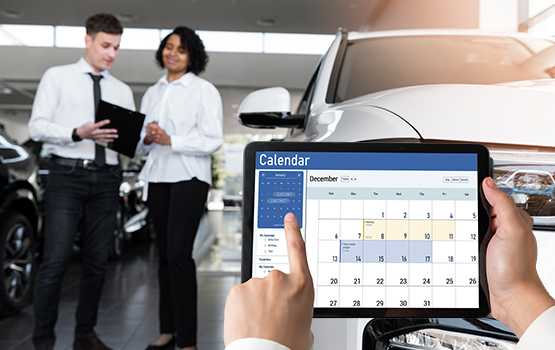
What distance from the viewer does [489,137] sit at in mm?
952

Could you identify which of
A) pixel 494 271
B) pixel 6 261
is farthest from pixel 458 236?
pixel 6 261

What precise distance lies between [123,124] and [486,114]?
179 centimetres

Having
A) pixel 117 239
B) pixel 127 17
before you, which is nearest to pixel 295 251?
pixel 117 239

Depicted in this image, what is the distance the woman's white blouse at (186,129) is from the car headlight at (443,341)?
1.48m

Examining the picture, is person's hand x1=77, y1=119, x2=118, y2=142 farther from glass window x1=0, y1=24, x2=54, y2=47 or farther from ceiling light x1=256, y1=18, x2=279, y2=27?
glass window x1=0, y1=24, x2=54, y2=47

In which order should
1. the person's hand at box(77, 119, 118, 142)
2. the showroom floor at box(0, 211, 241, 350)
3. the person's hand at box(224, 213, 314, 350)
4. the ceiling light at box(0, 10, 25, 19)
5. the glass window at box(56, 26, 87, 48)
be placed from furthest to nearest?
the glass window at box(56, 26, 87, 48), the ceiling light at box(0, 10, 25, 19), the showroom floor at box(0, 211, 241, 350), the person's hand at box(77, 119, 118, 142), the person's hand at box(224, 213, 314, 350)

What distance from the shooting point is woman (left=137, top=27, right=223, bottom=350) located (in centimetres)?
222

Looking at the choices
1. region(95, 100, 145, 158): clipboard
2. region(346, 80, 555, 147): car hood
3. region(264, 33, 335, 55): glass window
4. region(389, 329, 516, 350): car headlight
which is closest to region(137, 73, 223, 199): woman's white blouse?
region(95, 100, 145, 158): clipboard

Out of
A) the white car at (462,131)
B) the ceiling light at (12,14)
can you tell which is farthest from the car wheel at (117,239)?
the ceiling light at (12,14)

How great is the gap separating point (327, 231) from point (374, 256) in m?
0.09

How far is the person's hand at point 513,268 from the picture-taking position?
72cm

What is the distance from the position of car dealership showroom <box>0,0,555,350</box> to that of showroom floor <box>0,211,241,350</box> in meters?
0.02

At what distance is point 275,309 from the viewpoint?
1.89 feet

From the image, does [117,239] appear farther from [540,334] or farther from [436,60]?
[540,334]
